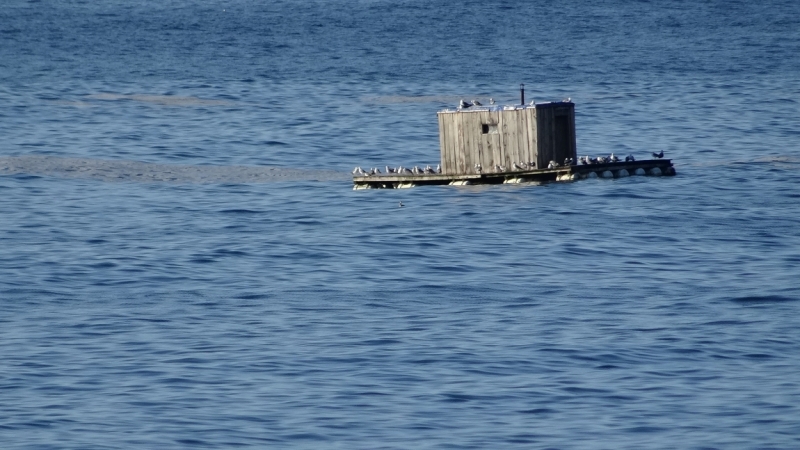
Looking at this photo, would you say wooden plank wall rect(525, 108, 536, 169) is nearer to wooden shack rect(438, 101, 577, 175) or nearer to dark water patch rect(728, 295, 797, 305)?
wooden shack rect(438, 101, 577, 175)

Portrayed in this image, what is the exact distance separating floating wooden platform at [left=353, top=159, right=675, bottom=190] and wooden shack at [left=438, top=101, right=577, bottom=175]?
202 mm

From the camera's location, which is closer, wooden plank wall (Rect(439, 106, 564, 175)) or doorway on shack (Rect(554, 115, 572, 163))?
wooden plank wall (Rect(439, 106, 564, 175))

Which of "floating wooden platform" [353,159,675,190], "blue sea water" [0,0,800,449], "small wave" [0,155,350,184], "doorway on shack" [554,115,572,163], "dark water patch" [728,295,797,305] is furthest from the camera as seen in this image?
"small wave" [0,155,350,184]

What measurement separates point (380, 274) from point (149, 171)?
683 inches

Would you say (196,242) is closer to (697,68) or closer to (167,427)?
(167,427)

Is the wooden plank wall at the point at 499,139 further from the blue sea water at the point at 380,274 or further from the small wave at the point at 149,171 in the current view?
the small wave at the point at 149,171

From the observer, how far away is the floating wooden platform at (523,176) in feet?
116

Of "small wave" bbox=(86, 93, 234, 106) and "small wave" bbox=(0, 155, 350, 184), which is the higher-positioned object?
"small wave" bbox=(86, 93, 234, 106)

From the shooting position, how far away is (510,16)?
95500 mm

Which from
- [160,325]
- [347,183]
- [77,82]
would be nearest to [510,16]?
[77,82]

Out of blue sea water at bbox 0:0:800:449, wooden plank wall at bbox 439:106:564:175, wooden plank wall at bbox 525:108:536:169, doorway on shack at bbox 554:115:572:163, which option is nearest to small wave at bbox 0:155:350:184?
blue sea water at bbox 0:0:800:449

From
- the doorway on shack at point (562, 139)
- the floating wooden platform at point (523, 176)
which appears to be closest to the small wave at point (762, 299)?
the floating wooden platform at point (523, 176)

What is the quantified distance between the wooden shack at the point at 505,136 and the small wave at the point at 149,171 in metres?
5.69

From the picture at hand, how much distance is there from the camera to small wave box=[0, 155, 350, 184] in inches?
1601
